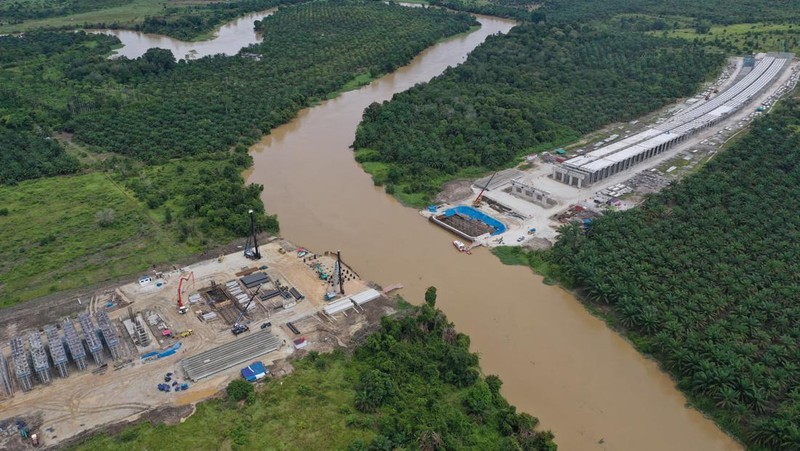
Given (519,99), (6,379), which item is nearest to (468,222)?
(519,99)

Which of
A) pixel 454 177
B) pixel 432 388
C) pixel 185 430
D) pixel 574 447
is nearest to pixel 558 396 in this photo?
pixel 574 447

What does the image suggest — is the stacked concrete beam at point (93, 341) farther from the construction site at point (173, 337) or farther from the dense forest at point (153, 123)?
the dense forest at point (153, 123)

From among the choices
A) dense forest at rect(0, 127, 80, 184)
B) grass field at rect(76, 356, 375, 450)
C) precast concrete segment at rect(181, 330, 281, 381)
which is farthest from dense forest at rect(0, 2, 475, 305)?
grass field at rect(76, 356, 375, 450)

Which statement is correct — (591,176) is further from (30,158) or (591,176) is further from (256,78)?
(30,158)

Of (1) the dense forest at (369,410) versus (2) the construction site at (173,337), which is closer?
(1) the dense forest at (369,410)

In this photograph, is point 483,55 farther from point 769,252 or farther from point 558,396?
point 558,396

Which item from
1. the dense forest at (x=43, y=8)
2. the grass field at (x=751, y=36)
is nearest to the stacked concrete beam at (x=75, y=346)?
the grass field at (x=751, y=36)
